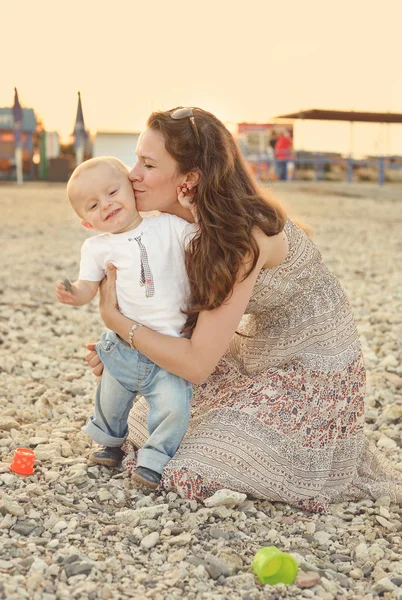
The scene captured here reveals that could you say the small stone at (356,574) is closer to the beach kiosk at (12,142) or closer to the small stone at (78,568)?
the small stone at (78,568)

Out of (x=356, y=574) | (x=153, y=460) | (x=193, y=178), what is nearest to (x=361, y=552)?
(x=356, y=574)

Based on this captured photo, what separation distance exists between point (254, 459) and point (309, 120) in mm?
22286

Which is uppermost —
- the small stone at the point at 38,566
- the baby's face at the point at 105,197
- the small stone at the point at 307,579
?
the baby's face at the point at 105,197

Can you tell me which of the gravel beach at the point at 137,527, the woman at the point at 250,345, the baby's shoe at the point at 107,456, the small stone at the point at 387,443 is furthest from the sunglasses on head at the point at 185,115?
the small stone at the point at 387,443

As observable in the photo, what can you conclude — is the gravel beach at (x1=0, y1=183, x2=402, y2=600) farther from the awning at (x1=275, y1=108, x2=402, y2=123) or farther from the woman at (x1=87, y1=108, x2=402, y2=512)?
the awning at (x1=275, y1=108, x2=402, y2=123)

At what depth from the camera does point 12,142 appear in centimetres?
2583

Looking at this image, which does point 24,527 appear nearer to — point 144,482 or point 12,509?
point 12,509

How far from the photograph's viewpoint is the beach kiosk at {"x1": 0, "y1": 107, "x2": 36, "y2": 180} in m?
25.4

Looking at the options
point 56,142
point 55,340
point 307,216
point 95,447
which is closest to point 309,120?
point 56,142

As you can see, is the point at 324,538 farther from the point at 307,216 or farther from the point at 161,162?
the point at 307,216

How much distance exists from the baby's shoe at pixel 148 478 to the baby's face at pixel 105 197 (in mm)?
829

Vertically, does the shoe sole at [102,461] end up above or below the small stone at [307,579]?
above

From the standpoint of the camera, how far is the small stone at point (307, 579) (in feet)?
7.22

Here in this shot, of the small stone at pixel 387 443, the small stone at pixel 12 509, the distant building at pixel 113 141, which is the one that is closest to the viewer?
the small stone at pixel 12 509
